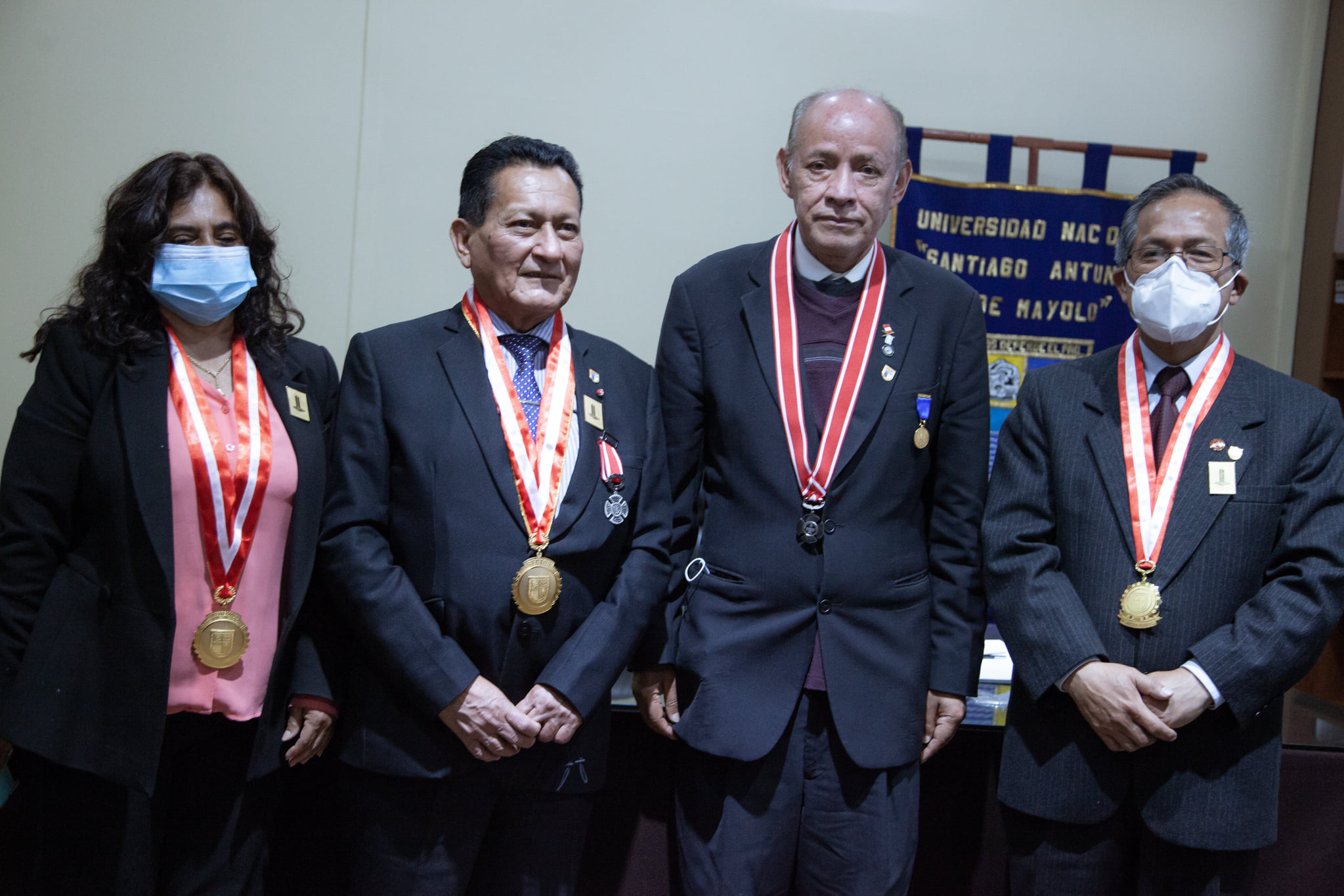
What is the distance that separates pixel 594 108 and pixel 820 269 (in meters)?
2.16

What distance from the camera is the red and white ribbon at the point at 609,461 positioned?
1981mm

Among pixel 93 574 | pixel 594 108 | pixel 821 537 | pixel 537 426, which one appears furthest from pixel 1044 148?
pixel 93 574

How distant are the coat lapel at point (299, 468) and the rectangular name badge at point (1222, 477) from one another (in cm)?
176

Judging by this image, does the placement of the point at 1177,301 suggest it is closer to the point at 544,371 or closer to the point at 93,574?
the point at 544,371

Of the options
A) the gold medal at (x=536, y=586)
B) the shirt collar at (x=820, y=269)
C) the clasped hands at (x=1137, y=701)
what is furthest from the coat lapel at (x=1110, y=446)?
the gold medal at (x=536, y=586)

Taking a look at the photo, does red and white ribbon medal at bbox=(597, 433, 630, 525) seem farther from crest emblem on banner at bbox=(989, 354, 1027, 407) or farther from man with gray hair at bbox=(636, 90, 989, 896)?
crest emblem on banner at bbox=(989, 354, 1027, 407)

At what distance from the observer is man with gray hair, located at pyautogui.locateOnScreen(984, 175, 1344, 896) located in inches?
75.8

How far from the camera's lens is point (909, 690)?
2045mm

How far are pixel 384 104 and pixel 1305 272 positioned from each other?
3891mm

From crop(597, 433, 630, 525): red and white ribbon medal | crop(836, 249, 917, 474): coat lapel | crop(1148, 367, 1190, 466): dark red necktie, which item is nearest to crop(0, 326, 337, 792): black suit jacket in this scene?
crop(597, 433, 630, 525): red and white ribbon medal

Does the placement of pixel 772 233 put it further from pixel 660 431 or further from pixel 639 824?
pixel 639 824

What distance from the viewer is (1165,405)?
2.09 metres

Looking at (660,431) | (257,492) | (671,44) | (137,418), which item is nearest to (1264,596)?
(660,431)

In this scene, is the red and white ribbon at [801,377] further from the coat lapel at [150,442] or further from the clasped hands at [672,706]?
the coat lapel at [150,442]
